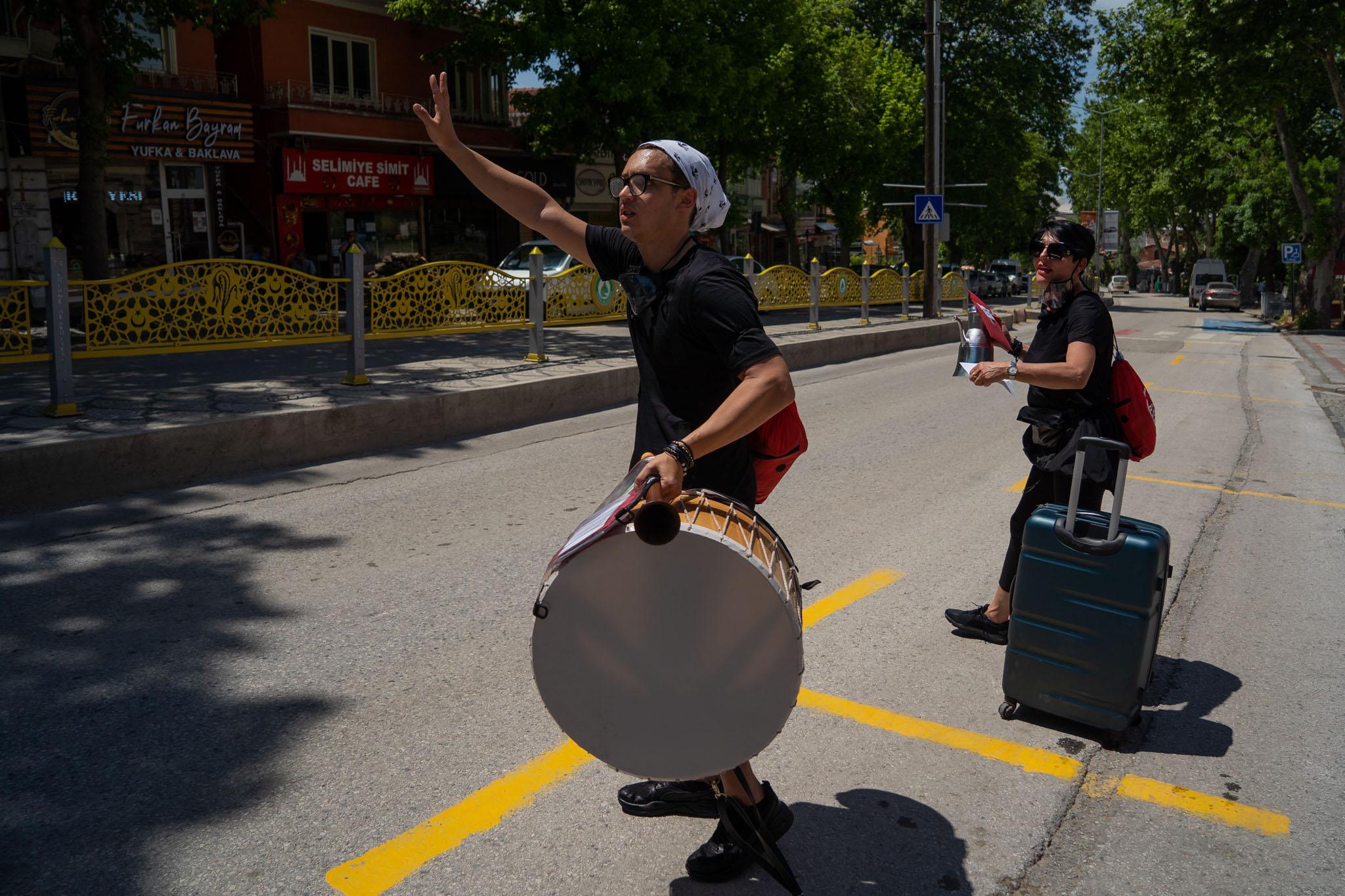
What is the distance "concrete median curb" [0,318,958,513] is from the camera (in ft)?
23.2

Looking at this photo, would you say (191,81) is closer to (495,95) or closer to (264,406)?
(495,95)

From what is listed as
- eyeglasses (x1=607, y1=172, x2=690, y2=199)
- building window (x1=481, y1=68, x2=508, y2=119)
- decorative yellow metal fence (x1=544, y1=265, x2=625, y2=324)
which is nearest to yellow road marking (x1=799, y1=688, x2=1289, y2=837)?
eyeglasses (x1=607, y1=172, x2=690, y2=199)

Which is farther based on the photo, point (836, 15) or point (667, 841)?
point (836, 15)

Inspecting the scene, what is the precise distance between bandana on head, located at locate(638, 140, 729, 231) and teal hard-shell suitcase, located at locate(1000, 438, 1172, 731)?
1.71 metres

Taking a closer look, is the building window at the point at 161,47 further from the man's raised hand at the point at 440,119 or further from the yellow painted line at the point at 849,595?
the man's raised hand at the point at 440,119

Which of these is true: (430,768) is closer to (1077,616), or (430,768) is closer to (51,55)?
(1077,616)

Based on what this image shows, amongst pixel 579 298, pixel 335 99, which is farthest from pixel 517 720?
pixel 335 99

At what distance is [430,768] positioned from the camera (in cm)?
355

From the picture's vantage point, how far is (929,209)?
24547 millimetres

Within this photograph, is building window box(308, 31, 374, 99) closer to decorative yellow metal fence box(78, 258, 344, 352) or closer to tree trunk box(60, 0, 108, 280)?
tree trunk box(60, 0, 108, 280)

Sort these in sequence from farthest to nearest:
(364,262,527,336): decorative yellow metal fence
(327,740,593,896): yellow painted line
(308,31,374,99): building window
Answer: (308,31,374,99): building window
(364,262,527,336): decorative yellow metal fence
(327,740,593,896): yellow painted line

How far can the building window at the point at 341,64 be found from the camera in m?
26.4

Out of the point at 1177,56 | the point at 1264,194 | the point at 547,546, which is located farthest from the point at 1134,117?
the point at 547,546

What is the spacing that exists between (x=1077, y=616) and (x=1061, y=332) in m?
1.18
